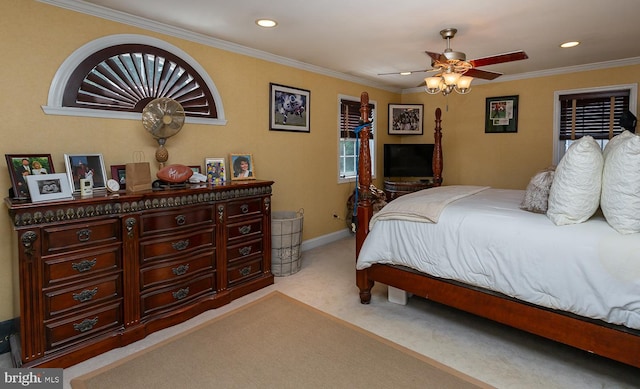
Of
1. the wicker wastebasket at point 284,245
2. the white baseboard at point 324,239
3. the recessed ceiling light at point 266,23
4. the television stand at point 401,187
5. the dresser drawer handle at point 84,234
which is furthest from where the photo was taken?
the television stand at point 401,187

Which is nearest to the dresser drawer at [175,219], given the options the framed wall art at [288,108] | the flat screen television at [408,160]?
the framed wall art at [288,108]

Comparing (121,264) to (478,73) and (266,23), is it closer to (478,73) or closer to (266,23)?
(266,23)

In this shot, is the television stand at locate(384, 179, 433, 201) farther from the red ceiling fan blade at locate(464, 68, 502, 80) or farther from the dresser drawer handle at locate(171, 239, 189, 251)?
the dresser drawer handle at locate(171, 239, 189, 251)

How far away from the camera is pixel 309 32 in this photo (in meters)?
3.20

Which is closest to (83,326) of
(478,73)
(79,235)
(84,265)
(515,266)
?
(84,265)

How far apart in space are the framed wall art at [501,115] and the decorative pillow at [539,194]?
307 centimetres

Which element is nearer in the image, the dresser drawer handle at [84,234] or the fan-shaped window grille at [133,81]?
the dresser drawer handle at [84,234]

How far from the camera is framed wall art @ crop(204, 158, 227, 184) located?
3.31m

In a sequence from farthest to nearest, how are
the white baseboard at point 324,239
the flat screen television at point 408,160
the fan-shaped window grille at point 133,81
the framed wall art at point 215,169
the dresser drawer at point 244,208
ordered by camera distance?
1. the flat screen television at point 408,160
2. the white baseboard at point 324,239
3. the framed wall art at point 215,169
4. the dresser drawer at point 244,208
5. the fan-shaped window grille at point 133,81

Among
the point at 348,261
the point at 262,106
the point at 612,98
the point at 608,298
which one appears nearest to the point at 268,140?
the point at 262,106

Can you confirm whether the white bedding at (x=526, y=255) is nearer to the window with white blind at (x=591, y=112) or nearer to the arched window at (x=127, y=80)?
the arched window at (x=127, y=80)

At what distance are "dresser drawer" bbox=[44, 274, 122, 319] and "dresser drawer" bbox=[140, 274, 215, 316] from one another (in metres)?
0.22

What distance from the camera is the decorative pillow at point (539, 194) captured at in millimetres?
2313

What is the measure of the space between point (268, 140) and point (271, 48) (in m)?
1.00
